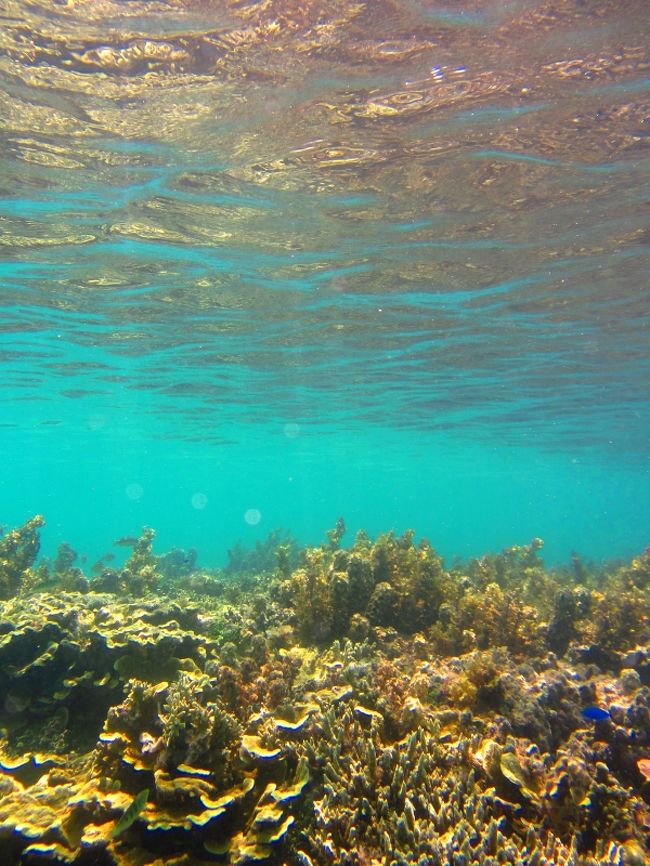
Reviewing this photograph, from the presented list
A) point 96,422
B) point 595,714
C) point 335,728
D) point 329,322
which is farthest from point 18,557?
point 96,422

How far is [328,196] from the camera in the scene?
12188 mm

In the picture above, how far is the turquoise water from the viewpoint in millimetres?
8211

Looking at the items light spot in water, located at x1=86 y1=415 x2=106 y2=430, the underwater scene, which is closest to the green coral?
the underwater scene

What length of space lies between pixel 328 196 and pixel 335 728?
11.3 meters

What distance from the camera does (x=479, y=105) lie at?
938 cm

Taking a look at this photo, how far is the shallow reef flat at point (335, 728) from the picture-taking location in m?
4.07

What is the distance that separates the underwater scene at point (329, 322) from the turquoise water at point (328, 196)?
0.23 ft

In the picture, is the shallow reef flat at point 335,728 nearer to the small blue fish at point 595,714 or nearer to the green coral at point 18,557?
the small blue fish at point 595,714

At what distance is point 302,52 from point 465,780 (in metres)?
10.6

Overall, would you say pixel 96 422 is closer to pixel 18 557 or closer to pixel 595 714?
pixel 18 557

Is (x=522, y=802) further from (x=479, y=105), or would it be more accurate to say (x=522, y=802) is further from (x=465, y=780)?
(x=479, y=105)

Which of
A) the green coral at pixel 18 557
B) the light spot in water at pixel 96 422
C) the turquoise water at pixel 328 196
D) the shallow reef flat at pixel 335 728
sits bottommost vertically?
the shallow reef flat at pixel 335 728

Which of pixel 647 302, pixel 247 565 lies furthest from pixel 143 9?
pixel 247 565

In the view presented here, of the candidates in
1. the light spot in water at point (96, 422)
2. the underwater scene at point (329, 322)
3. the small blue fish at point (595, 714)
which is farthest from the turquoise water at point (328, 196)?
the light spot in water at point (96, 422)
